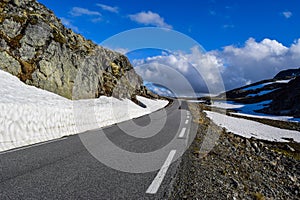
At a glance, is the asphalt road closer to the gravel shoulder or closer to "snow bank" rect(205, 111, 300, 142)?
the gravel shoulder

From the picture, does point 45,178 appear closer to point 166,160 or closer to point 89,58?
point 166,160

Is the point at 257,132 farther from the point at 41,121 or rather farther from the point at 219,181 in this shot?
the point at 219,181

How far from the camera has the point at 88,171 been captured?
530cm

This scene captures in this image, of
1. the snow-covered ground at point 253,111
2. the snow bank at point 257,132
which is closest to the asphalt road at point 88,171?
the snow bank at point 257,132

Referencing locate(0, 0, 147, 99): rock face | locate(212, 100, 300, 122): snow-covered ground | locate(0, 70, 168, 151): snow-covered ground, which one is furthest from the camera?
locate(212, 100, 300, 122): snow-covered ground

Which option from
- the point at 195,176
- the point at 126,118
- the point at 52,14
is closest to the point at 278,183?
the point at 195,176

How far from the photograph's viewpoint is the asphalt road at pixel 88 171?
161 inches

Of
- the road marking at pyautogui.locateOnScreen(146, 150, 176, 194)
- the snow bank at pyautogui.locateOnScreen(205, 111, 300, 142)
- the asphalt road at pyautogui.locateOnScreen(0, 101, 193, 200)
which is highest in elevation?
the asphalt road at pyautogui.locateOnScreen(0, 101, 193, 200)

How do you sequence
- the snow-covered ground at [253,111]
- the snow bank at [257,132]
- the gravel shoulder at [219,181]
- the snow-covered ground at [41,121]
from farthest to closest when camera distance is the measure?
1. the snow-covered ground at [253,111]
2. the snow bank at [257,132]
3. the snow-covered ground at [41,121]
4. the gravel shoulder at [219,181]

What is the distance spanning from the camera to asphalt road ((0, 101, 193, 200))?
13.4 feet

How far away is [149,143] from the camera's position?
9.09 metres

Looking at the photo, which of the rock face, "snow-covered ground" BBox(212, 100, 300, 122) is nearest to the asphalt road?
the rock face

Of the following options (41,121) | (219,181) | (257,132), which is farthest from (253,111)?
(219,181)

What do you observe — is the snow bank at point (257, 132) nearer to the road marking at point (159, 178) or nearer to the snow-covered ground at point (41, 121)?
the snow-covered ground at point (41, 121)
